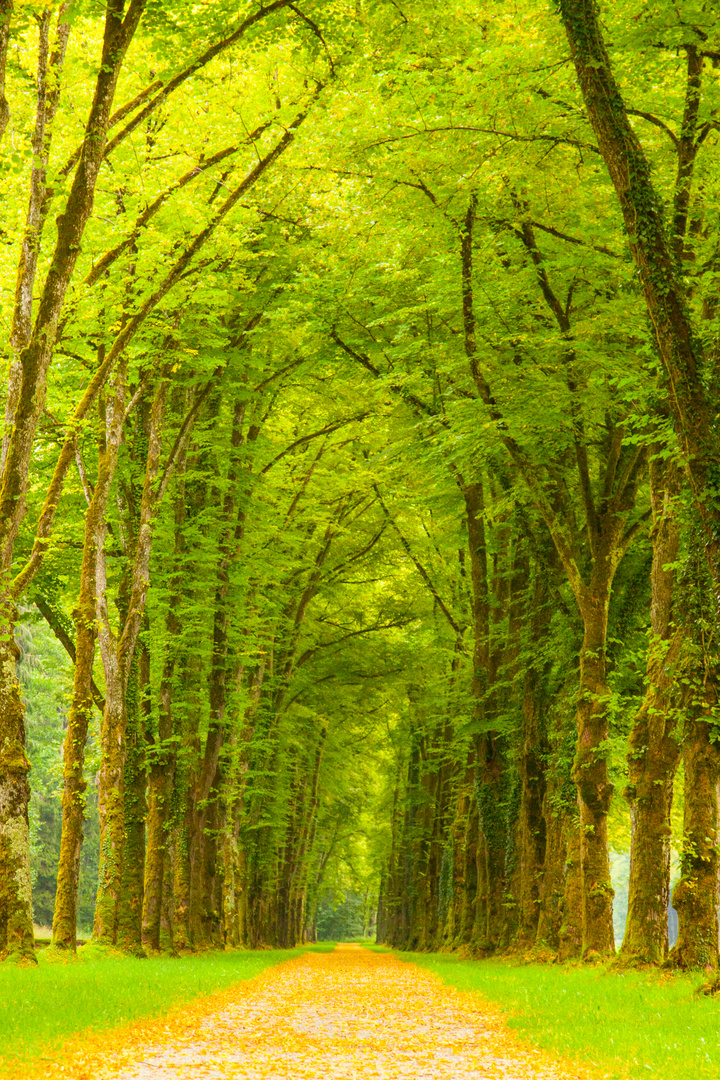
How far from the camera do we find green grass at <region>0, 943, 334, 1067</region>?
298 inches

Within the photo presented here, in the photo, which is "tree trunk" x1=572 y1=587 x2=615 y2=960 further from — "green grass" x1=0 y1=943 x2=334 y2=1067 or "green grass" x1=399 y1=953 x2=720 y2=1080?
"green grass" x1=0 y1=943 x2=334 y2=1067

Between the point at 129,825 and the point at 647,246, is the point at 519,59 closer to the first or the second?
the point at 647,246

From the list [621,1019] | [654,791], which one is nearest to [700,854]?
[654,791]

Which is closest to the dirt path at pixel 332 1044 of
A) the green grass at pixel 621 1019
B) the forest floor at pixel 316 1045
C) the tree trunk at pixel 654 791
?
the forest floor at pixel 316 1045

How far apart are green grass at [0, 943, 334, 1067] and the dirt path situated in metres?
0.36

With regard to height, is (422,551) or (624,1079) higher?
(422,551)

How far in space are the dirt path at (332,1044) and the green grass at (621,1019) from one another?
0.28m

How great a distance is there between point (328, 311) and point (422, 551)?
1328cm

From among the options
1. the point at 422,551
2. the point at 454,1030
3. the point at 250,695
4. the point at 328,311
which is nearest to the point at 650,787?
the point at 454,1030

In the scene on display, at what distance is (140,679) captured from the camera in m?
20.5

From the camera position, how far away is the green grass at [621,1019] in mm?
6883

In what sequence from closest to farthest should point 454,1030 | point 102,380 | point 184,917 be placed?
point 454,1030
point 102,380
point 184,917

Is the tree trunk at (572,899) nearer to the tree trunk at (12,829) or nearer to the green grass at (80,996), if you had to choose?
the green grass at (80,996)

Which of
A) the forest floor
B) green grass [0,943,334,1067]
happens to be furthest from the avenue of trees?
the forest floor
